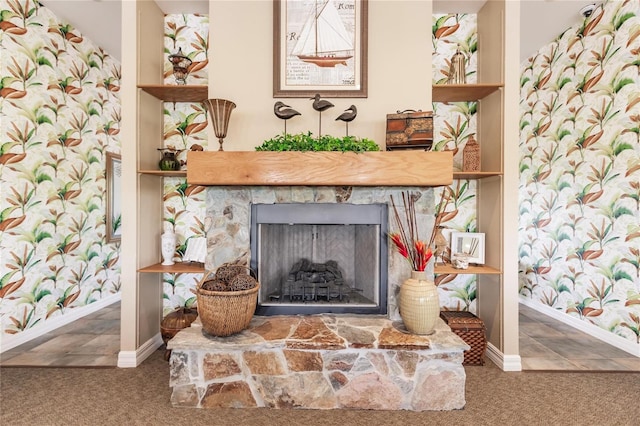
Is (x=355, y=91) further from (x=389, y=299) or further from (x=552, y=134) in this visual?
(x=552, y=134)

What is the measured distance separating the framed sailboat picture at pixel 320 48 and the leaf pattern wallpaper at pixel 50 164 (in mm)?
2144

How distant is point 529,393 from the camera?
1.89 m

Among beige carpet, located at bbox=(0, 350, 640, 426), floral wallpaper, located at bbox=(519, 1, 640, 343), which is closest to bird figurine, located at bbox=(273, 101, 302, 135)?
beige carpet, located at bbox=(0, 350, 640, 426)

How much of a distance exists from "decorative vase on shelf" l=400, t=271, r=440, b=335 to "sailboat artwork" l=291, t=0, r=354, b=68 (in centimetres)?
157

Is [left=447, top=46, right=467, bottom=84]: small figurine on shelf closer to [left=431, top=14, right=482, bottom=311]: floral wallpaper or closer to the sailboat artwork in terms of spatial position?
[left=431, top=14, right=482, bottom=311]: floral wallpaper

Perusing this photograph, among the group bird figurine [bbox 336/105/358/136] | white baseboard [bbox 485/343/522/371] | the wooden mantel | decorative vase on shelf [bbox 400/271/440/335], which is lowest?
white baseboard [bbox 485/343/522/371]

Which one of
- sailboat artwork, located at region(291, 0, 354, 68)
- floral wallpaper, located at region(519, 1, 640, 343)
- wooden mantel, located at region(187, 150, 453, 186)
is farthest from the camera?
floral wallpaper, located at region(519, 1, 640, 343)

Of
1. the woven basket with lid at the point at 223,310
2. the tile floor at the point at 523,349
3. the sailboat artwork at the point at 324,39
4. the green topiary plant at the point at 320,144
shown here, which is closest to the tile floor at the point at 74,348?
the tile floor at the point at 523,349

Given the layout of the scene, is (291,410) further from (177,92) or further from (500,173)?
(177,92)

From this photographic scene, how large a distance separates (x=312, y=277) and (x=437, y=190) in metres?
1.27

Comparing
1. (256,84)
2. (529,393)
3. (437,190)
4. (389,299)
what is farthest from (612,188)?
(256,84)

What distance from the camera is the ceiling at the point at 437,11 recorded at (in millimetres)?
2484

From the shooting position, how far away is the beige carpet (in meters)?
1.63

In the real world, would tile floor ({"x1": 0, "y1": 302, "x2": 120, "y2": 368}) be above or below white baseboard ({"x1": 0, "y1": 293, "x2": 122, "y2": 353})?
below
